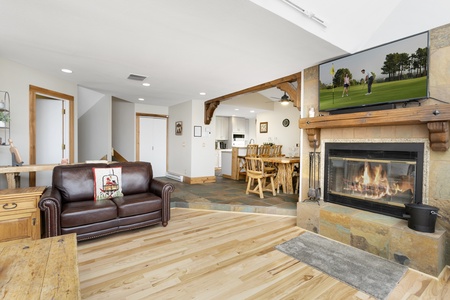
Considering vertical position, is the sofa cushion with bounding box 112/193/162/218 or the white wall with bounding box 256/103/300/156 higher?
the white wall with bounding box 256/103/300/156

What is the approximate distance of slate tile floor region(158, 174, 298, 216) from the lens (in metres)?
3.86

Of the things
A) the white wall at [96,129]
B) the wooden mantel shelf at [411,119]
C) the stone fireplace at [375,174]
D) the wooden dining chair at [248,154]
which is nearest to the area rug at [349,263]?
the stone fireplace at [375,174]

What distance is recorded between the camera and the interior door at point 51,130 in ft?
14.5

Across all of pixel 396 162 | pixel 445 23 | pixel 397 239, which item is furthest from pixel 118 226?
pixel 445 23

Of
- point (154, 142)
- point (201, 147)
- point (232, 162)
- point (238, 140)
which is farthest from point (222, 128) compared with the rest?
point (201, 147)

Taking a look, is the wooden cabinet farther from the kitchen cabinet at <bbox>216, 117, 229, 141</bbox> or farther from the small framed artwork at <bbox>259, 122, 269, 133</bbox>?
the kitchen cabinet at <bbox>216, 117, 229, 141</bbox>

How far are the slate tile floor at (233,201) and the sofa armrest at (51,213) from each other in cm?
186

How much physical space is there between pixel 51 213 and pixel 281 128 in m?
6.51

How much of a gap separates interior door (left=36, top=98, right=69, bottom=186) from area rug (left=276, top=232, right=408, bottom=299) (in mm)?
4601

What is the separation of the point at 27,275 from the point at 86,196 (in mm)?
1942

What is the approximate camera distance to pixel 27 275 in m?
1.29

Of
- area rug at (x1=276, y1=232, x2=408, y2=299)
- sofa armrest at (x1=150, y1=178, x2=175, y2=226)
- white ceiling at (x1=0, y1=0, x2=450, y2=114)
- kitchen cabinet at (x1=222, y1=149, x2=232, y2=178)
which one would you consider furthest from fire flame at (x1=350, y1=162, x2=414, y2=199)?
kitchen cabinet at (x1=222, y1=149, x2=232, y2=178)

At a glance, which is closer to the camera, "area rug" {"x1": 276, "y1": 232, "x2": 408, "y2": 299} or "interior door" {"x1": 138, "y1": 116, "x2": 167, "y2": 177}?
"area rug" {"x1": 276, "y1": 232, "x2": 408, "y2": 299}

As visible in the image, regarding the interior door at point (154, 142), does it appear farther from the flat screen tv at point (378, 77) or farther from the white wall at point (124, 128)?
the flat screen tv at point (378, 77)
